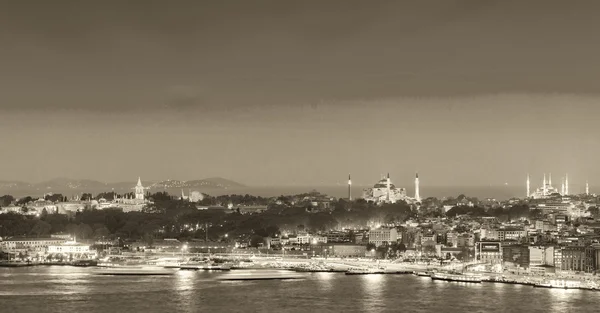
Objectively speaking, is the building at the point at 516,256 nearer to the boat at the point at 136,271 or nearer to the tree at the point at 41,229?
the boat at the point at 136,271

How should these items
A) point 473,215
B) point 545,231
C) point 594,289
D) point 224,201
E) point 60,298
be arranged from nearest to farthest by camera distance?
point 60,298 < point 594,289 < point 545,231 < point 473,215 < point 224,201

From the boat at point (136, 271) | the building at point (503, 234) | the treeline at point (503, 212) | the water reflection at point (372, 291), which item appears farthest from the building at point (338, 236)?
the treeline at point (503, 212)

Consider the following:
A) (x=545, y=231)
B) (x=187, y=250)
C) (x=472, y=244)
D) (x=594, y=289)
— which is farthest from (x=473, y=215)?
(x=594, y=289)

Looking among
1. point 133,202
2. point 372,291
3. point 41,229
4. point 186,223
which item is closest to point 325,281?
point 372,291

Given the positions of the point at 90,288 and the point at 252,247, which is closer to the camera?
the point at 90,288

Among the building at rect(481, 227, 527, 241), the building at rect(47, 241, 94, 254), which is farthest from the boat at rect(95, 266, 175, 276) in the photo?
the building at rect(481, 227, 527, 241)

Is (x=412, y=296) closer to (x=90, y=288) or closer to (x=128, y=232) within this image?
(x=90, y=288)

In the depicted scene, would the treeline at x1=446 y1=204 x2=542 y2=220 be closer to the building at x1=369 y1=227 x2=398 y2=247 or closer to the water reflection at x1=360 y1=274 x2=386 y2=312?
the building at x1=369 y1=227 x2=398 y2=247
